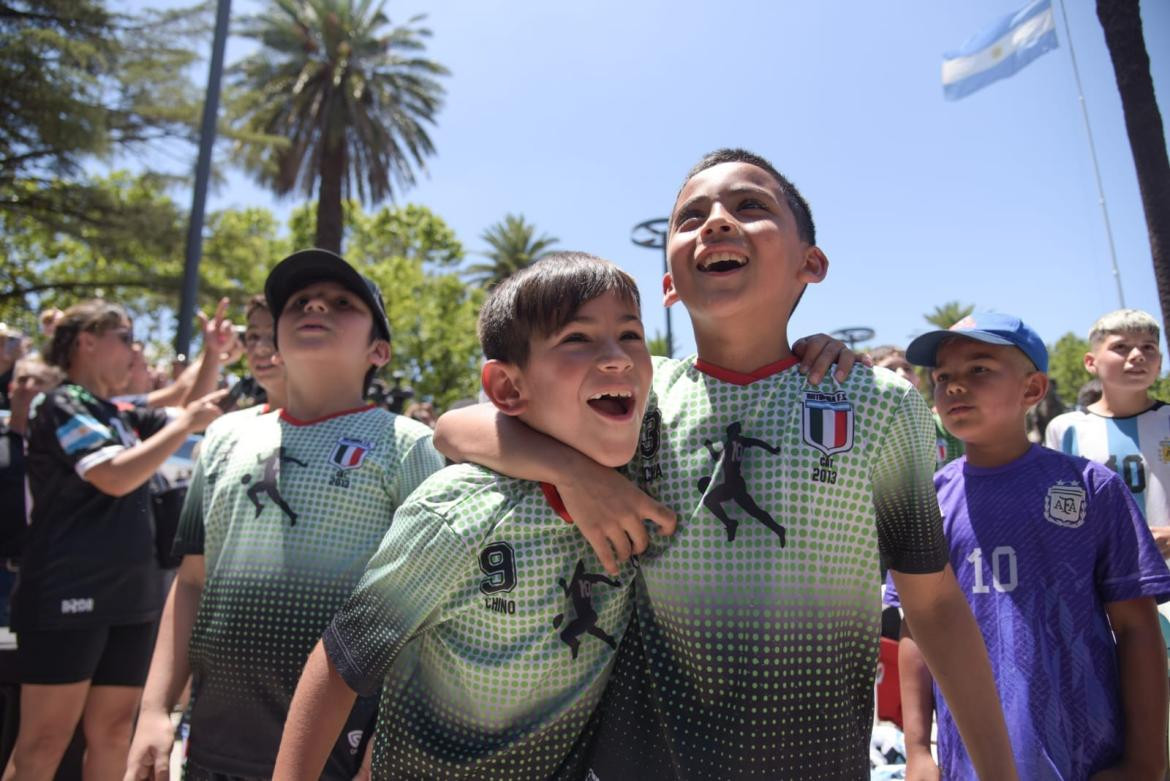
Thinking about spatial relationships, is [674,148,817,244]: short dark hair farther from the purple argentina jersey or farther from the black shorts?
the black shorts

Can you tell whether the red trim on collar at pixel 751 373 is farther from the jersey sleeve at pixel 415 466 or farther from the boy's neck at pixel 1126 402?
the boy's neck at pixel 1126 402

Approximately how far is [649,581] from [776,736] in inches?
14.2

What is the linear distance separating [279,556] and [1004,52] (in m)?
9.10

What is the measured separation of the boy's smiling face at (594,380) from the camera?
1574 mm

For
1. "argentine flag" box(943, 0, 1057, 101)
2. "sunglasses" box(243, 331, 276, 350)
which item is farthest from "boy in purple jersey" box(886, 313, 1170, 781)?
"argentine flag" box(943, 0, 1057, 101)

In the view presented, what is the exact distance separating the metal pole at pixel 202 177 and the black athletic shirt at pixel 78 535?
504 cm

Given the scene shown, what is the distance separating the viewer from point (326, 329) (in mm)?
2451

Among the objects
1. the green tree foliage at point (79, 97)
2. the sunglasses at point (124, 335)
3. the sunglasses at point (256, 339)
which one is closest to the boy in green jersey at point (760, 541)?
the sunglasses at point (256, 339)

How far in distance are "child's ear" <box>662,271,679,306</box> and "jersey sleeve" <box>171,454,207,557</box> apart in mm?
1577

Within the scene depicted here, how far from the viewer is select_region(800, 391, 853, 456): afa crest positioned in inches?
61.4

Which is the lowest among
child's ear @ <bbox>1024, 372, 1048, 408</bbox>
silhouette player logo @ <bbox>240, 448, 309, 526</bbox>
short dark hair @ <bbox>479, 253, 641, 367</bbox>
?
child's ear @ <bbox>1024, 372, 1048, 408</bbox>

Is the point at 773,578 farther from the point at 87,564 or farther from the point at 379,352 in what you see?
the point at 87,564

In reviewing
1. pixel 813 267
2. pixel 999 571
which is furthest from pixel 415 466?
pixel 999 571

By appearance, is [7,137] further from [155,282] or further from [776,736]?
[776,736]
